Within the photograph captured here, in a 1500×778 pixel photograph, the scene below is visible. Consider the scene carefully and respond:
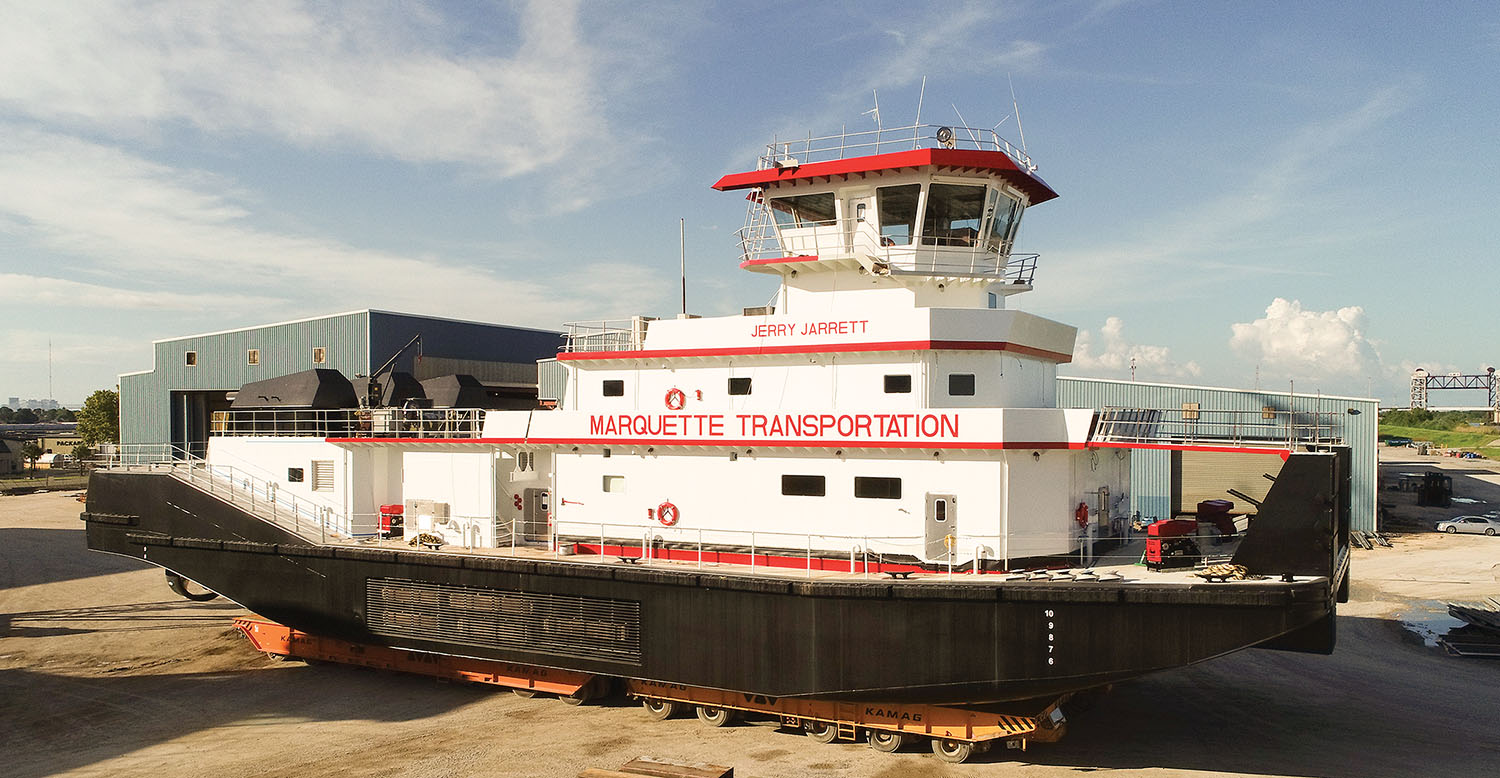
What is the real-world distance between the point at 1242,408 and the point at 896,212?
2011cm

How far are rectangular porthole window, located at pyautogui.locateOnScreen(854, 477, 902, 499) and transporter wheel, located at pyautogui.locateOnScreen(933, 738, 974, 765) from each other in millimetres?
2908

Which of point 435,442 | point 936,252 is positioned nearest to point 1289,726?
point 936,252

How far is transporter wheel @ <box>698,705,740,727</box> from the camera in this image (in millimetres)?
11413

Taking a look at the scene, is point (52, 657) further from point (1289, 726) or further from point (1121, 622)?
point (1289, 726)

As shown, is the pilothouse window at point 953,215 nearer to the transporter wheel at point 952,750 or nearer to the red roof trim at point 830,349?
the red roof trim at point 830,349

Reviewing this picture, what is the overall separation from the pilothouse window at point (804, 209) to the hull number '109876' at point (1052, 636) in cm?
618

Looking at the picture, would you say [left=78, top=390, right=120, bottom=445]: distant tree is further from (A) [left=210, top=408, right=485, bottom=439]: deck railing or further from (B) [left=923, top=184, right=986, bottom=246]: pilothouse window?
(B) [left=923, top=184, right=986, bottom=246]: pilothouse window

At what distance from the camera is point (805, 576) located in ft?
34.8

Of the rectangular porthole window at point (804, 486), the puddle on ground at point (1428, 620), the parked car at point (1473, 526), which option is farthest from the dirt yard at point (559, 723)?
the parked car at point (1473, 526)

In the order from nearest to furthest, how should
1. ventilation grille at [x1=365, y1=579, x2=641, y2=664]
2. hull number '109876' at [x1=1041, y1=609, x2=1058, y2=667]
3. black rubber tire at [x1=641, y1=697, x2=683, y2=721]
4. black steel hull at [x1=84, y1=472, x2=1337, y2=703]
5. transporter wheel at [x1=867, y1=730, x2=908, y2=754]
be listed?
black steel hull at [x1=84, y1=472, x2=1337, y2=703] → hull number '109876' at [x1=1041, y1=609, x2=1058, y2=667] → transporter wheel at [x1=867, y1=730, x2=908, y2=754] → ventilation grille at [x1=365, y1=579, x2=641, y2=664] → black rubber tire at [x1=641, y1=697, x2=683, y2=721]

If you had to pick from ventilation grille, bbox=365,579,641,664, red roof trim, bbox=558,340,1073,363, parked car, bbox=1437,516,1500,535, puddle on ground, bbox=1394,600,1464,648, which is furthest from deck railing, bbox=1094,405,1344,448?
parked car, bbox=1437,516,1500,535

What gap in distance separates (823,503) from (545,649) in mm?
4217

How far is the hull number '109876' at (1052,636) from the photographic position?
9430 millimetres

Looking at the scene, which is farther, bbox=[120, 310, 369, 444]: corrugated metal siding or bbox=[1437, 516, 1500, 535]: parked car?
bbox=[1437, 516, 1500, 535]: parked car
